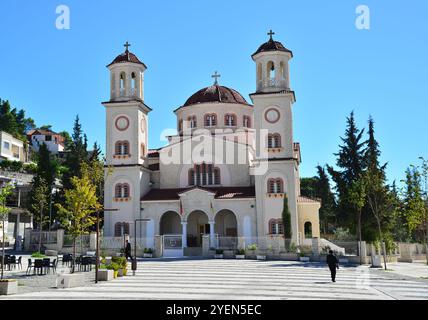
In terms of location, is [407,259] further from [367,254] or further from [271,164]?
[271,164]

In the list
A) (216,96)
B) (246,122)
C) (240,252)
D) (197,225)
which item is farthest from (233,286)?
(216,96)

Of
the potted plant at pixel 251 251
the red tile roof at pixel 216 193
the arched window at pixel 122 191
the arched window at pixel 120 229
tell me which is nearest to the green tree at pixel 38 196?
the arched window at pixel 122 191

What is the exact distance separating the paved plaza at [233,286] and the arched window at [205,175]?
56.8ft

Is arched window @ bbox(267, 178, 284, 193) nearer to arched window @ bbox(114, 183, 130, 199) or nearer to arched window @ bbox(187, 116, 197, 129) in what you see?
arched window @ bbox(187, 116, 197, 129)

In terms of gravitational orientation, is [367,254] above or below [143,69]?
below

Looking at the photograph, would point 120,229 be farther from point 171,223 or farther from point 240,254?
point 240,254

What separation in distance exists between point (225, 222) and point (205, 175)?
15.2 ft

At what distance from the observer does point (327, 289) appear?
1747 centimetres

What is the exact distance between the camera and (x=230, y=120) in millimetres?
46531

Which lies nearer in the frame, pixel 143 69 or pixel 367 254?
pixel 367 254

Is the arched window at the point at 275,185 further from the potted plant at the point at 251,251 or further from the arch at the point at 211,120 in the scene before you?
the arch at the point at 211,120

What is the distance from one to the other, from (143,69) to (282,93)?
1298cm
